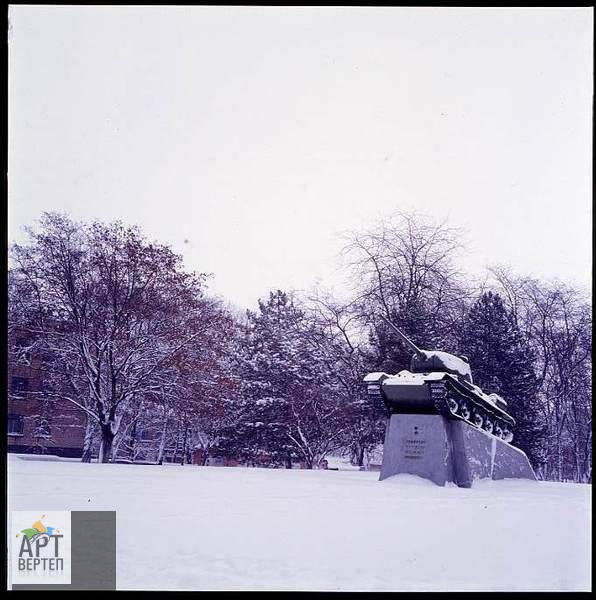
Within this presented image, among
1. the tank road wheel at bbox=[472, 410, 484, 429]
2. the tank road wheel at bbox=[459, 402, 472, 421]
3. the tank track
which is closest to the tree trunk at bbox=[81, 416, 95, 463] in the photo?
the tank track

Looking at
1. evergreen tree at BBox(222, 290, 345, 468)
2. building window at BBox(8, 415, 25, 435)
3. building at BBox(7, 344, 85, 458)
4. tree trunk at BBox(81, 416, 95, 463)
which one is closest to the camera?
tree trunk at BBox(81, 416, 95, 463)

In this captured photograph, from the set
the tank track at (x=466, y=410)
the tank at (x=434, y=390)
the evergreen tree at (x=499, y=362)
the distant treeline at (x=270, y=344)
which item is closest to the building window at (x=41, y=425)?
the distant treeline at (x=270, y=344)

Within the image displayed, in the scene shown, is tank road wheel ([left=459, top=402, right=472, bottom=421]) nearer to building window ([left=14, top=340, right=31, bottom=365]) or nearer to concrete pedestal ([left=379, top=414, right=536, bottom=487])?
concrete pedestal ([left=379, top=414, right=536, bottom=487])

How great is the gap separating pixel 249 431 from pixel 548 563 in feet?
74.2

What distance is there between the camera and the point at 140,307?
76.5 feet

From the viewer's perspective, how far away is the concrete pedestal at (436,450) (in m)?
13.2

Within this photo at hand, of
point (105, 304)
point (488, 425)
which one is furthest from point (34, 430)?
point (488, 425)

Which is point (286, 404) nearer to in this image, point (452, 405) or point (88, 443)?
point (88, 443)

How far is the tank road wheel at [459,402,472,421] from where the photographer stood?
14.0 metres

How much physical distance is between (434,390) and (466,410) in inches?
60.8

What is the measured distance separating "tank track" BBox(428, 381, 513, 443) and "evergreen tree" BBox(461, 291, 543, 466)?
38.4 ft

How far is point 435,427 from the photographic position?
43.8ft

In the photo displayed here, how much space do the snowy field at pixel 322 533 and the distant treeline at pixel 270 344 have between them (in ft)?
40.5

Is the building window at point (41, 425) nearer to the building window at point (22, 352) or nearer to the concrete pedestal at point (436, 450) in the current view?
the building window at point (22, 352)
